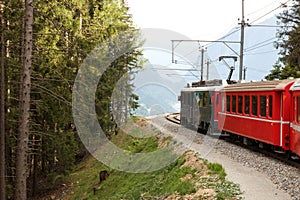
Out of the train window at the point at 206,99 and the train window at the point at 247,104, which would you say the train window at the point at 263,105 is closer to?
the train window at the point at 247,104

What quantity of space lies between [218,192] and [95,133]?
12.9m

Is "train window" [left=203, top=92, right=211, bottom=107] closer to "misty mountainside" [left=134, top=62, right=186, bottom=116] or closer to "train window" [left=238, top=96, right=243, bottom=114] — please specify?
"misty mountainside" [left=134, top=62, right=186, bottom=116]

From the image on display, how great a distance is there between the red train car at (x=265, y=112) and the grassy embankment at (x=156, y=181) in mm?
2198

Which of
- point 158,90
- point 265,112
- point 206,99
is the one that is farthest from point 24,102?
point 206,99

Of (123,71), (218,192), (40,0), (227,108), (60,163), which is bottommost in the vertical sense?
(60,163)

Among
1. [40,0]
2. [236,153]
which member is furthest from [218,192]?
[40,0]

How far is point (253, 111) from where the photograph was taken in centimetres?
1352

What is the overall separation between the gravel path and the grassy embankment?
1.14 feet

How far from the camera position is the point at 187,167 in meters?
11.7

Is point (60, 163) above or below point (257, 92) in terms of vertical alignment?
below

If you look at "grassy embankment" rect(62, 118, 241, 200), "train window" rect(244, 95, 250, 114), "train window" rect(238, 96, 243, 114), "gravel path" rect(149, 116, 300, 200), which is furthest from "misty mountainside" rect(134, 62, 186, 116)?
"train window" rect(244, 95, 250, 114)

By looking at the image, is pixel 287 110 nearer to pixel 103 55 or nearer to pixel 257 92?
pixel 257 92

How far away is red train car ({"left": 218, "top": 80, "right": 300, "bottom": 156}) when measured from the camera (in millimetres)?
11266

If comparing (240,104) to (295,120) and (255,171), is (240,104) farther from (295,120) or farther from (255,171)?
(255,171)
